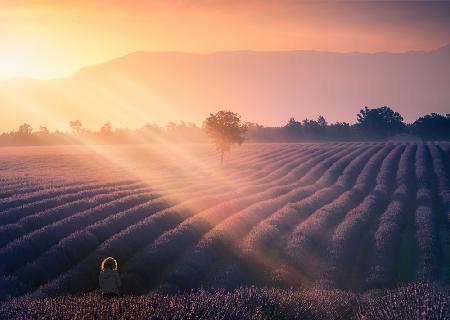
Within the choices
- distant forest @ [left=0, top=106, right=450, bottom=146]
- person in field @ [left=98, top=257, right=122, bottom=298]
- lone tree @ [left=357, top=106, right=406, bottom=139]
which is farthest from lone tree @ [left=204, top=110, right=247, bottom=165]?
lone tree @ [left=357, top=106, right=406, bottom=139]

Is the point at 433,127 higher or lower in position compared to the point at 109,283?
higher

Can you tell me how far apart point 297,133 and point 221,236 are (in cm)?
6678

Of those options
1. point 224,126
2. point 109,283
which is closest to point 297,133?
point 224,126

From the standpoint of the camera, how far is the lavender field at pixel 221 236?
11375 mm

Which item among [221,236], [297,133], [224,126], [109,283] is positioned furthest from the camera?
[297,133]

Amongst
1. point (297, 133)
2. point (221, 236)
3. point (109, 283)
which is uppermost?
point (297, 133)

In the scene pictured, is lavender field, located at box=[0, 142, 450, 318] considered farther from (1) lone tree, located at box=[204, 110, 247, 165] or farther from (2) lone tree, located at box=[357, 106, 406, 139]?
(2) lone tree, located at box=[357, 106, 406, 139]

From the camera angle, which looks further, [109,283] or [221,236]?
[221,236]

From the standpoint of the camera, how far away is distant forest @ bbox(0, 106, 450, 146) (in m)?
76.1

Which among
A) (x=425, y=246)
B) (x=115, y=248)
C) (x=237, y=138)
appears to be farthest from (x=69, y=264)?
(x=237, y=138)

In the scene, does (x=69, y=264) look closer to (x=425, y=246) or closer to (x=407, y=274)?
(x=407, y=274)

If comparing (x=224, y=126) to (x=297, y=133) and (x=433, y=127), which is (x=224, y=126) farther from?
(x=433, y=127)

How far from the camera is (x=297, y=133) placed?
79750 millimetres

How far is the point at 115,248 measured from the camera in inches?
500
